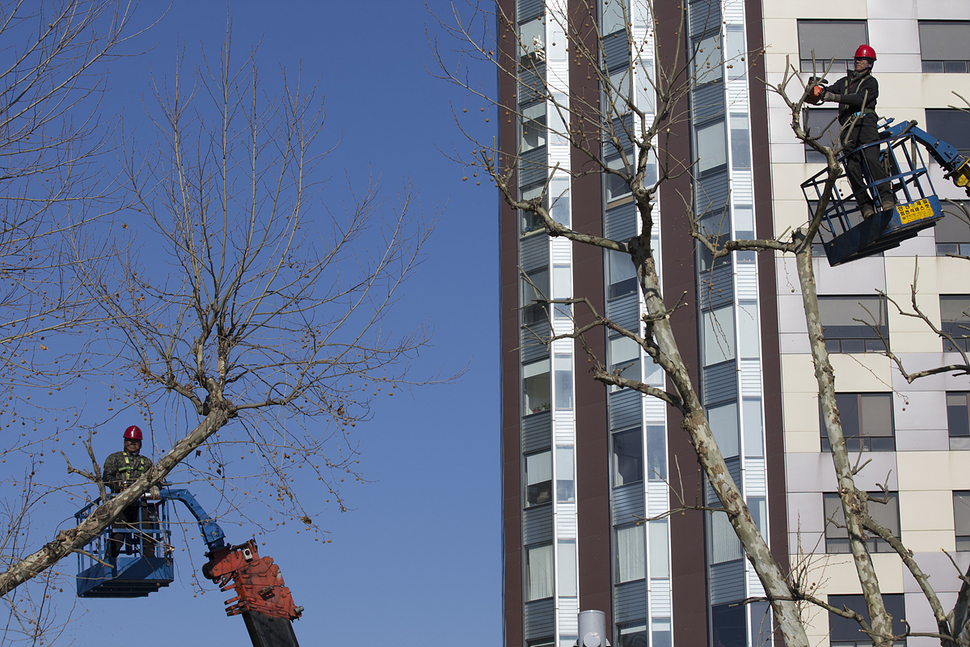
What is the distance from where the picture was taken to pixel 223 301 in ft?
44.8

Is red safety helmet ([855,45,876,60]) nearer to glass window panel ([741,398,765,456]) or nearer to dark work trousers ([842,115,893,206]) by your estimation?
dark work trousers ([842,115,893,206])

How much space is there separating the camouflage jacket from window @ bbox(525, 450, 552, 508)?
90.1ft

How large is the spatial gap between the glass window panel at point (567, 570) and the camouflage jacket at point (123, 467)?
26736 mm

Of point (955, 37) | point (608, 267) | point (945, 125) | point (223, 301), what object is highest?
point (955, 37)

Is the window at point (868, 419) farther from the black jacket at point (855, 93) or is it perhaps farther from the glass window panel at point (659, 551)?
A: the black jacket at point (855, 93)

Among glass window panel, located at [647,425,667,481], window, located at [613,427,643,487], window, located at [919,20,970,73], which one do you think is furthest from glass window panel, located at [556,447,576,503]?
window, located at [919,20,970,73]

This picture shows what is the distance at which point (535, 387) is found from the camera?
141 feet

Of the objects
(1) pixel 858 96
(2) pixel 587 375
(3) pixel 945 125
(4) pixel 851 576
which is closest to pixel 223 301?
(1) pixel 858 96

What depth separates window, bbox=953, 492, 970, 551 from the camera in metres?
35.2

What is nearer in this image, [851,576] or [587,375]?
[851,576]

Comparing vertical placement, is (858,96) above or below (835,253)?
above

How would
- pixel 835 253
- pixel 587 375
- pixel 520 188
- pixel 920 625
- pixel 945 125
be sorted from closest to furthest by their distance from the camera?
pixel 835 253, pixel 920 625, pixel 945 125, pixel 587 375, pixel 520 188

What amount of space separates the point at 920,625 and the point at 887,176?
23.1 m

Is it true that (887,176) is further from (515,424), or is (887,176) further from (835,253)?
(515,424)
